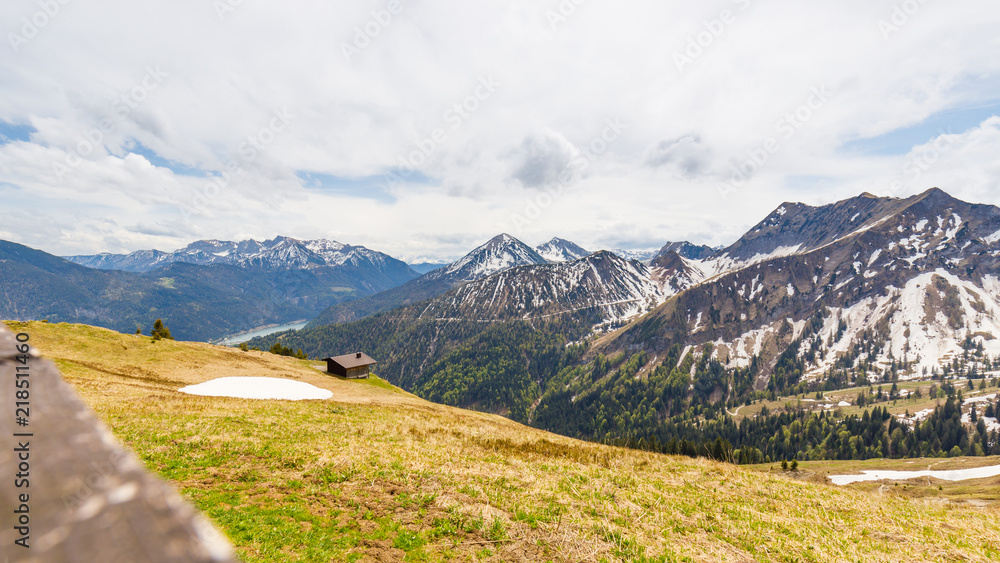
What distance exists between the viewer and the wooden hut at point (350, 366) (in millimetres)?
71500

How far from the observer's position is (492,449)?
69.2 feet

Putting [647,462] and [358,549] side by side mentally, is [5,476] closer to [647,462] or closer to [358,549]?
[358,549]

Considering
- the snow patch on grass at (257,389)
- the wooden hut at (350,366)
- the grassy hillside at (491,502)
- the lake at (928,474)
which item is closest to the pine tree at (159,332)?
the wooden hut at (350,366)

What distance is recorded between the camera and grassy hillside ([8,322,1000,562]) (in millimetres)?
10672

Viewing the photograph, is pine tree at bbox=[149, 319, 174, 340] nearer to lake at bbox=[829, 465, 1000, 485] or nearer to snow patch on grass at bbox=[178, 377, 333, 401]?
snow patch on grass at bbox=[178, 377, 333, 401]

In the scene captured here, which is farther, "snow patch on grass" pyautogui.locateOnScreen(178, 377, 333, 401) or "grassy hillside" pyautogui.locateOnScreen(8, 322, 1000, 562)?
"snow patch on grass" pyautogui.locateOnScreen(178, 377, 333, 401)

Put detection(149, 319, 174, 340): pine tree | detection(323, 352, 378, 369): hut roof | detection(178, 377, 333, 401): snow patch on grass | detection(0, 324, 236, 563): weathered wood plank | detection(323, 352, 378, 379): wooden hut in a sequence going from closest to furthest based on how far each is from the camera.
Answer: detection(0, 324, 236, 563): weathered wood plank
detection(178, 377, 333, 401): snow patch on grass
detection(149, 319, 174, 340): pine tree
detection(323, 352, 378, 379): wooden hut
detection(323, 352, 378, 369): hut roof

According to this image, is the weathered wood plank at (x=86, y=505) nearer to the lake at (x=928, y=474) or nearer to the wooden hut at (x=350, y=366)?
the wooden hut at (x=350, y=366)

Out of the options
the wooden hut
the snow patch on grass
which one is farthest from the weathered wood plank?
the wooden hut

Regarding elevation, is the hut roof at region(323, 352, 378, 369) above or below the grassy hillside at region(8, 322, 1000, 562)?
below

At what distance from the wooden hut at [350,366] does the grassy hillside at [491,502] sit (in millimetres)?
49513

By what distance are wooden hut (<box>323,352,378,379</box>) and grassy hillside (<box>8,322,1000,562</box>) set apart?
49513 mm

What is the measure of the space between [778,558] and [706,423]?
212189 mm

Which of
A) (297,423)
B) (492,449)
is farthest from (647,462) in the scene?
(297,423)
